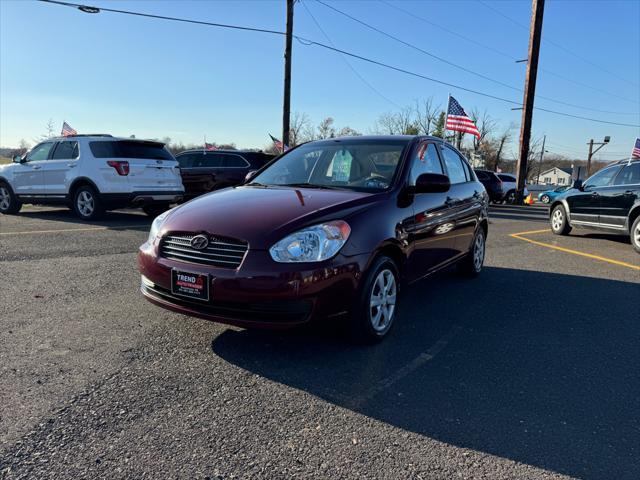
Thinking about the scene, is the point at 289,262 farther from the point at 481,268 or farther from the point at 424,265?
the point at 481,268

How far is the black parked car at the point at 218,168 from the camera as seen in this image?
1279 centimetres

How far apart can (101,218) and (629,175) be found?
11.1 meters

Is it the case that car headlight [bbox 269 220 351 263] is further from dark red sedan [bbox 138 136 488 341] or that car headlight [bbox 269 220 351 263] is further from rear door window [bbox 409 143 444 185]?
rear door window [bbox 409 143 444 185]

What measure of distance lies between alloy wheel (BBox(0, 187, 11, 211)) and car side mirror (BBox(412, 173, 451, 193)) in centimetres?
1137

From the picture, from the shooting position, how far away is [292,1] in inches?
767

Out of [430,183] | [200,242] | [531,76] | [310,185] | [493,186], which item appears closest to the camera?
[200,242]

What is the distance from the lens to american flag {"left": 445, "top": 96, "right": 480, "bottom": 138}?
20.8 metres

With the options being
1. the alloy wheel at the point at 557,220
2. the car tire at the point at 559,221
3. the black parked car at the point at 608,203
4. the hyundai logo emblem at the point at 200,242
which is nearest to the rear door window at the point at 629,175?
the black parked car at the point at 608,203

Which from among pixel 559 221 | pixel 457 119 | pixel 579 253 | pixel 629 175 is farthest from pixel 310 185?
pixel 457 119

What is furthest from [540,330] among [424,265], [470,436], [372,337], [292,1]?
[292,1]

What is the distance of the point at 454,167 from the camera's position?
5.62 metres

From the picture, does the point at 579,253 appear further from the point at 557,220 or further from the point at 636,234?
the point at 557,220

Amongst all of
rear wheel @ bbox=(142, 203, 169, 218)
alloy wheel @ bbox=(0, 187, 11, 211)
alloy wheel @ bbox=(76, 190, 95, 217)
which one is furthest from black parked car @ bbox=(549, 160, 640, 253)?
alloy wheel @ bbox=(0, 187, 11, 211)

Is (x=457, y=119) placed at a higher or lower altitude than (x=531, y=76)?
lower
